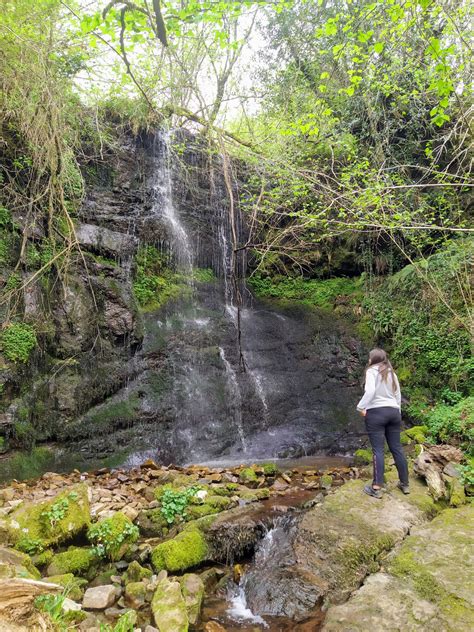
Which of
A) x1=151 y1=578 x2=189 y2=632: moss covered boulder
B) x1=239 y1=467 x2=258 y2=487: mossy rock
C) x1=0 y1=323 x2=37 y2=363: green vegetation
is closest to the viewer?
x1=151 y1=578 x2=189 y2=632: moss covered boulder

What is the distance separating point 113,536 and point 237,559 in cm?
125

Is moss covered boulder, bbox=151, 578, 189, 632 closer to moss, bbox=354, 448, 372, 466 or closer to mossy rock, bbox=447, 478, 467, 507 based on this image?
mossy rock, bbox=447, 478, 467, 507

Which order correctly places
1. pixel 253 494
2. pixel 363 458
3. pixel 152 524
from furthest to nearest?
1. pixel 363 458
2. pixel 253 494
3. pixel 152 524

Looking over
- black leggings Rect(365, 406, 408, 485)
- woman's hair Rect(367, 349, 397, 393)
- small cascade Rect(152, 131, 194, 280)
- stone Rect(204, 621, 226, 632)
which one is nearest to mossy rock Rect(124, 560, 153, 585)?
stone Rect(204, 621, 226, 632)

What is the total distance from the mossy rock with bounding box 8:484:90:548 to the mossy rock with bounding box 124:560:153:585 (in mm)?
803

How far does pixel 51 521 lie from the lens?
367cm

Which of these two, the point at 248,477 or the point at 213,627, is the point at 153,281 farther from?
the point at 213,627

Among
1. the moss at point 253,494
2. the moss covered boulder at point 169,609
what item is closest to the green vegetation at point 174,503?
the moss at point 253,494

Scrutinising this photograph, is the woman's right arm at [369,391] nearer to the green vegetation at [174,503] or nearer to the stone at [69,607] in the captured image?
the green vegetation at [174,503]

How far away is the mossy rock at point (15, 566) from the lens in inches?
97.4

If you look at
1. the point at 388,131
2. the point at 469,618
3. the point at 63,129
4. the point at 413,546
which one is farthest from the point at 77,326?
the point at 388,131

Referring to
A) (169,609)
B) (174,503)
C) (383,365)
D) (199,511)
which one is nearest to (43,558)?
(174,503)

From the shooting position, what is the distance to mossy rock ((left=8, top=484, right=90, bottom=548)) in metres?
3.56

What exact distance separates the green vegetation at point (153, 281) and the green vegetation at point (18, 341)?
336cm
